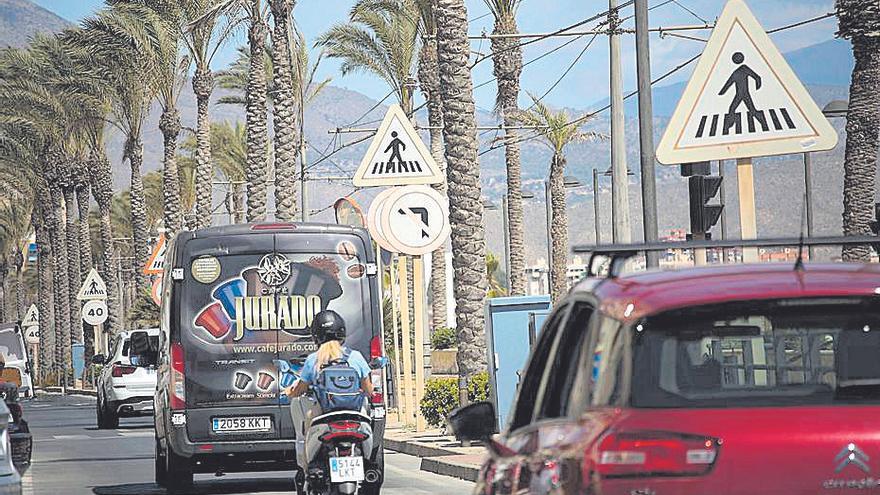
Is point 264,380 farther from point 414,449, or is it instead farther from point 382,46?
point 382,46

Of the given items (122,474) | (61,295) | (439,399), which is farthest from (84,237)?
(122,474)

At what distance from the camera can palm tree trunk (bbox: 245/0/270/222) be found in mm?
41219

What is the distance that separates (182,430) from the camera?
15.2m

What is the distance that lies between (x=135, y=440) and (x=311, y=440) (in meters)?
15.5

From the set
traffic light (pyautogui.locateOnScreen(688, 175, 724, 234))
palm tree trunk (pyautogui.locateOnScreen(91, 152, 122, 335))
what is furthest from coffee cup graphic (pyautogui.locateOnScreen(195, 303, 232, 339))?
palm tree trunk (pyautogui.locateOnScreen(91, 152, 122, 335))

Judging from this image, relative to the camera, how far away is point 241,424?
15.4m

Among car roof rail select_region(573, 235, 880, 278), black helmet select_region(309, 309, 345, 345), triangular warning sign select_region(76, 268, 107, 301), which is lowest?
black helmet select_region(309, 309, 345, 345)

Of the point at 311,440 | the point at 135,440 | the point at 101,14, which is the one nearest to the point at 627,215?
the point at 135,440

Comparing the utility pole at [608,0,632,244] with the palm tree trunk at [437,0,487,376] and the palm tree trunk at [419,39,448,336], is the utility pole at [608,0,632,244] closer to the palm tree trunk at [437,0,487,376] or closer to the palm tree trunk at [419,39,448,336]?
the palm tree trunk at [437,0,487,376]

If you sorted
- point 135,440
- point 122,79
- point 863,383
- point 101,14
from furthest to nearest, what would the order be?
point 122,79, point 101,14, point 135,440, point 863,383

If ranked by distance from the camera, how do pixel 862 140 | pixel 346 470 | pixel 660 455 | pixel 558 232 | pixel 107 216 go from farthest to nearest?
pixel 107 216, pixel 558 232, pixel 862 140, pixel 346 470, pixel 660 455

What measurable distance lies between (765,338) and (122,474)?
574 inches

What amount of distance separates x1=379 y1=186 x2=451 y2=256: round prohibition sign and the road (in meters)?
2.62

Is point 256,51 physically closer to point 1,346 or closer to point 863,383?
point 1,346
